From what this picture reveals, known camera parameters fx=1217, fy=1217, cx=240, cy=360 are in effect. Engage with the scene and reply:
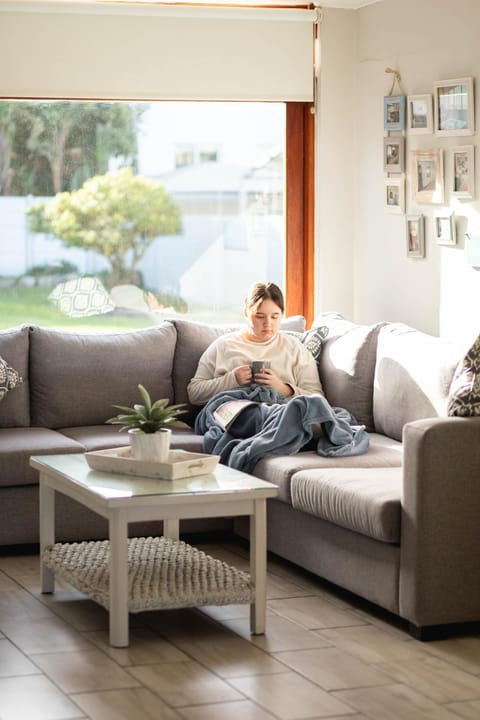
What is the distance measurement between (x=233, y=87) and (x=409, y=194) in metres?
1.11

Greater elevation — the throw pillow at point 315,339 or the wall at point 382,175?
the wall at point 382,175

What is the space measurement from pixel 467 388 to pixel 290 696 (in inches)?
50.1

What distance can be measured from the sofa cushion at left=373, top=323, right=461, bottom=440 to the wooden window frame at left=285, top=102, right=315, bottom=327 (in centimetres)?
116

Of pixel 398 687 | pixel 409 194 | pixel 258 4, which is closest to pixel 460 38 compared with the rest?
→ pixel 409 194

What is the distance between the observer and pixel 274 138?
6383 millimetres

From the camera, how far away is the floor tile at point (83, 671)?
3320 mm

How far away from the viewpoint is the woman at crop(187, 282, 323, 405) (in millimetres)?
5312

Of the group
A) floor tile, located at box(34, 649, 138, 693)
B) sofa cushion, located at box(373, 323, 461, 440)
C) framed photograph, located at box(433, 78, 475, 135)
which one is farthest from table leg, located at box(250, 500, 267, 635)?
framed photograph, located at box(433, 78, 475, 135)

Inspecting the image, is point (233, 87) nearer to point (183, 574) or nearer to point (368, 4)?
point (368, 4)

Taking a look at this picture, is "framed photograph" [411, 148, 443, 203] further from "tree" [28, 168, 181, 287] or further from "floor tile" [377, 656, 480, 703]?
"floor tile" [377, 656, 480, 703]

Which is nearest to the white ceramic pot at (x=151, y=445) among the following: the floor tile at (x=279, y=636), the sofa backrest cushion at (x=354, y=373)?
the floor tile at (x=279, y=636)

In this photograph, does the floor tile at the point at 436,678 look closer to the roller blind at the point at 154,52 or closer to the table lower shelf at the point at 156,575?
the table lower shelf at the point at 156,575

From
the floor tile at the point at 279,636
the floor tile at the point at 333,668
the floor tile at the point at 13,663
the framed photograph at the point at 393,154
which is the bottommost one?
the floor tile at the point at 279,636

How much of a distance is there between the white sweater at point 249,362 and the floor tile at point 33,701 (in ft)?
7.11
